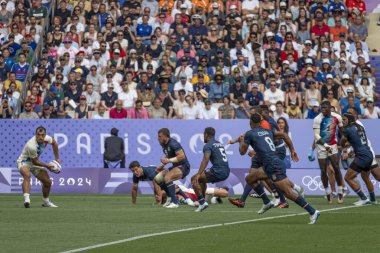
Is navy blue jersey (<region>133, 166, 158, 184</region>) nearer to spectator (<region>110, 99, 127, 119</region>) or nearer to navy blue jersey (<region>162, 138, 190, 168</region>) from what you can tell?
navy blue jersey (<region>162, 138, 190, 168</region>)

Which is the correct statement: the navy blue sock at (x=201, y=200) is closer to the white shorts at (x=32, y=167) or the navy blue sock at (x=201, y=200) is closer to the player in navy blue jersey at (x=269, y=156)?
the player in navy blue jersey at (x=269, y=156)

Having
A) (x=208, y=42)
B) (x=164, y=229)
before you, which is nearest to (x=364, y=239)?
(x=164, y=229)

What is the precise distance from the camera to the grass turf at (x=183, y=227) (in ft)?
48.5

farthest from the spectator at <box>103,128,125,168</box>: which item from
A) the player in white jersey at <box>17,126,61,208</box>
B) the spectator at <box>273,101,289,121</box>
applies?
the player in white jersey at <box>17,126,61,208</box>

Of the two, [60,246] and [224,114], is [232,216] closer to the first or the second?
[60,246]

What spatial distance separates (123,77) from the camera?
120 feet

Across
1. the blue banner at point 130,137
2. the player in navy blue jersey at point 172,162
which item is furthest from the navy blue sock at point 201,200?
the blue banner at point 130,137

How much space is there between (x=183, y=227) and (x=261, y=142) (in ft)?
8.76

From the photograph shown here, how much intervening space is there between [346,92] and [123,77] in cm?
729

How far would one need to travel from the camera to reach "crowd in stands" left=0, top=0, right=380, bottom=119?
3522 cm

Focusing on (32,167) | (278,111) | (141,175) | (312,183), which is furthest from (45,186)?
(278,111)

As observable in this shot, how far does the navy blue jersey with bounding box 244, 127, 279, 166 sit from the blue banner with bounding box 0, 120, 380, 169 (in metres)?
14.6

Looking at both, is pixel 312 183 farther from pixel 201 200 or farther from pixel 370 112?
pixel 201 200

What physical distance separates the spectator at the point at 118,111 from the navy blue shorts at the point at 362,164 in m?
11.6
